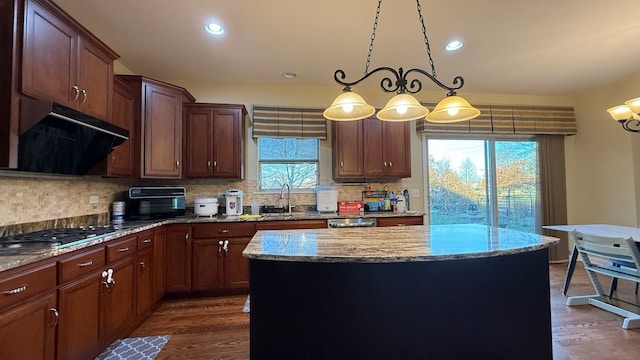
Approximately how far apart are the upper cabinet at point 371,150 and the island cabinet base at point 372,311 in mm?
2460

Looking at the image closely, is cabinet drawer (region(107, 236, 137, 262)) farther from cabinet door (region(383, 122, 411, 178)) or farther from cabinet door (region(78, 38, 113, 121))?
cabinet door (region(383, 122, 411, 178))

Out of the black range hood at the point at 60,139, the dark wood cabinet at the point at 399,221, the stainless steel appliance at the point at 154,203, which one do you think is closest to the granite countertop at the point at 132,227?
the dark wood cabinet at the point at 399,221

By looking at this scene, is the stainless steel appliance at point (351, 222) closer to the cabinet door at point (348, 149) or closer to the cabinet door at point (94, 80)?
the cabinet door at point (348, 149)

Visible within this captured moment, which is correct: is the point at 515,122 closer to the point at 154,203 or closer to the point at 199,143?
the point at 199,143

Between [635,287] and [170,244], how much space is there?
526 cm

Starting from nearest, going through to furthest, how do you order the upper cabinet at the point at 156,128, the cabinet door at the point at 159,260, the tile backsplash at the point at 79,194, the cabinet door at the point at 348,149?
the tile backsplash at the point at 79,194 < the cabinet door at the point at 159,260 < the upper cabinet at the point at 156,128 < the cabinet door at the point at 348,149

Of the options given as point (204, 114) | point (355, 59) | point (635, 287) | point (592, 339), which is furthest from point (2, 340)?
point (635, 287)

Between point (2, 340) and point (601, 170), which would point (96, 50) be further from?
point (601, 170)

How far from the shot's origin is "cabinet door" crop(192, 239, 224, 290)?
328 cm

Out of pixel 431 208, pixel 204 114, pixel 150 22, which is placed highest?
pixel 150 22

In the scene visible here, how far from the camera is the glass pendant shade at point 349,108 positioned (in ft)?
6.36

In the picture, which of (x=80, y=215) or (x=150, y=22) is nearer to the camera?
(x=150, y=22)

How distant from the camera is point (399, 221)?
3.68m

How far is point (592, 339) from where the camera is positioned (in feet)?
7.68
